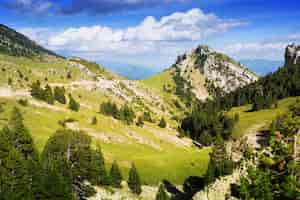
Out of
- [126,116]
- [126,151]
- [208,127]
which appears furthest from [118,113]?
[208,127]

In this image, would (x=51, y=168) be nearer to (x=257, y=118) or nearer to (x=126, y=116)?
(x=126, y=116)

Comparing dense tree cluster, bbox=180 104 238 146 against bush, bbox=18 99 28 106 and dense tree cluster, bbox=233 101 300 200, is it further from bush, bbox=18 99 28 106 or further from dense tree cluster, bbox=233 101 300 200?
dense tree cluster, bbox=233 101 300 200

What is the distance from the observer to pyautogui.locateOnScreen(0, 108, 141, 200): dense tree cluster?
45.4 metres

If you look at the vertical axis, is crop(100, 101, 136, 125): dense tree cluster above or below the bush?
below

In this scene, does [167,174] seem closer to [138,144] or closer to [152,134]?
[138,144]

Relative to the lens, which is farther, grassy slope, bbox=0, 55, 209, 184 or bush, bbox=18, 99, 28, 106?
bush, bbox=18, 99, 28, 106

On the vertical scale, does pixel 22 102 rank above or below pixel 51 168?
above

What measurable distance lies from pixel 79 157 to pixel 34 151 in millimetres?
9750

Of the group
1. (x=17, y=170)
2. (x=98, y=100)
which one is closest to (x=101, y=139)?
(x=17, y=170)

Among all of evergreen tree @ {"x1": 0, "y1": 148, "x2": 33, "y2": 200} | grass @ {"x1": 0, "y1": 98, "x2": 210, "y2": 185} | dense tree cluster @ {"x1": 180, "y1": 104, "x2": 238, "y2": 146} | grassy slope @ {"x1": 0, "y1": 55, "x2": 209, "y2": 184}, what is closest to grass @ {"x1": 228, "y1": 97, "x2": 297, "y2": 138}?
dense tree cluster @ {"x1": 180, "y1": 104, "x2": 238, "y2": 146}

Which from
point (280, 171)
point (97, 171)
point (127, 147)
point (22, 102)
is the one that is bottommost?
point (127, 147)

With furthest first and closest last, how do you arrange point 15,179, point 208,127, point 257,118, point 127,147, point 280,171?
point 208,127 → point 257,118 → point 127,147 → point 15,179 → point 280,171

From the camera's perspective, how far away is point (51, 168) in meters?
47.5

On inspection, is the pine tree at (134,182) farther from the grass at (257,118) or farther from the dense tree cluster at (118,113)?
the grass at (257,118)
